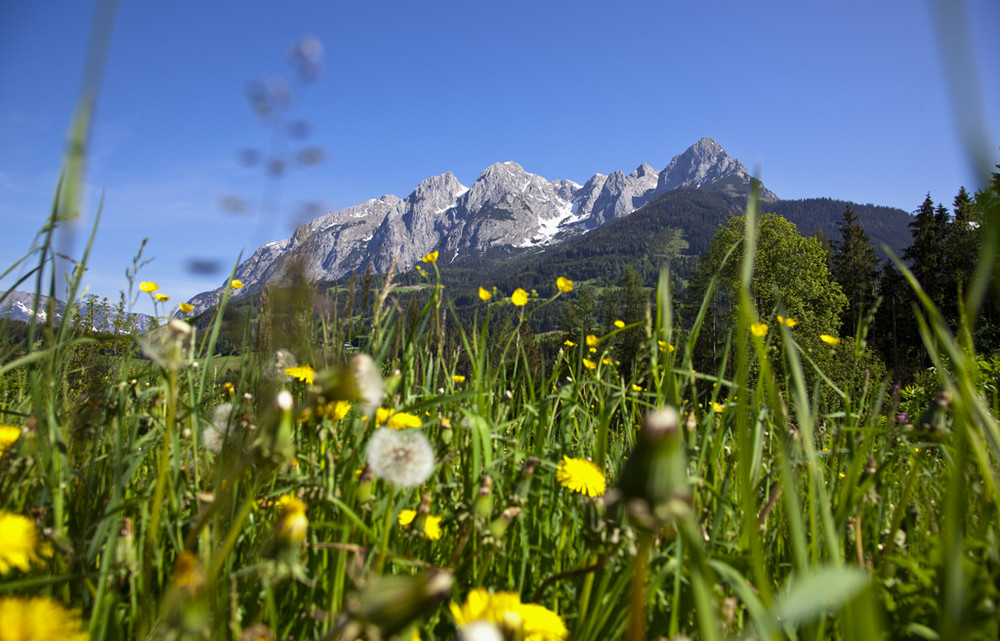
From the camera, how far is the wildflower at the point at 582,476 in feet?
4.24

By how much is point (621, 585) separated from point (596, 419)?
0.98m

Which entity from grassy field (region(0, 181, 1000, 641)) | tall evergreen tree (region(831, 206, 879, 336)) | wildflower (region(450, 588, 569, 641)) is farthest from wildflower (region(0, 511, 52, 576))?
tall evergreen tree (region(831, 206, 879, 336))

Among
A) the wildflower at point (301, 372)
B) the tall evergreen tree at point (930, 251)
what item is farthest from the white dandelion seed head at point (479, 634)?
the tall evergreen tree at point (930, 251)

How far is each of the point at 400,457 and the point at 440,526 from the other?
43cm

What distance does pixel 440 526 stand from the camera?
1312 mm

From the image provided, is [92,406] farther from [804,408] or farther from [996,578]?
[996,578]

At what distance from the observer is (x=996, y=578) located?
0.87m

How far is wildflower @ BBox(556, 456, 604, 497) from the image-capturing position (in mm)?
1293

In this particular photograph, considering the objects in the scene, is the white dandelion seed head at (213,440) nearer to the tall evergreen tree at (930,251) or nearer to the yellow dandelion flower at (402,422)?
the yellow dandelion flower at (402,422)

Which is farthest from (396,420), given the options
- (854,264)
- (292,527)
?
(854,264)

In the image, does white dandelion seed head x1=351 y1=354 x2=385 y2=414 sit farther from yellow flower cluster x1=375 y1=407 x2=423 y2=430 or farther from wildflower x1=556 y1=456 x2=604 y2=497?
wildflower x1=556 y1=456 x2=604 y2=497

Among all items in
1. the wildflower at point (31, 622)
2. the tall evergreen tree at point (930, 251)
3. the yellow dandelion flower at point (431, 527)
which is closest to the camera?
→ the wildflower at point (31, 622)

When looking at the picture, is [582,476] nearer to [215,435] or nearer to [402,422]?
[402,422]

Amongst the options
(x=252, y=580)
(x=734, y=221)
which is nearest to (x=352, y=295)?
(x=252, y=580)
